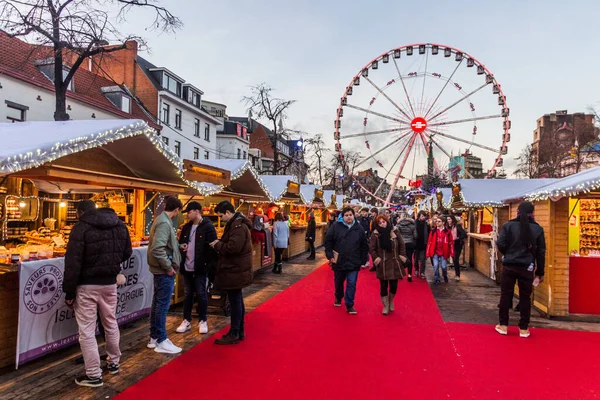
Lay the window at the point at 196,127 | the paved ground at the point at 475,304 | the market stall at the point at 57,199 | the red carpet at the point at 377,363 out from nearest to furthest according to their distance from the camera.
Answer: the red carpet at the point at 377,363 → the market stall at the point at 57,199 → the paved ground at the point at 475,304 → the window at the point at 196,127

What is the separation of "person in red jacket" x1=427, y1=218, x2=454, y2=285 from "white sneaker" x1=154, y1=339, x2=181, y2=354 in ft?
24.5

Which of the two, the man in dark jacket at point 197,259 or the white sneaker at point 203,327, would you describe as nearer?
the man in dark jacket at point 197,259

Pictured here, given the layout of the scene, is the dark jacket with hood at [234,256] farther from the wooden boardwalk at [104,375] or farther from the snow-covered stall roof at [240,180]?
the snow-covered stall roof at [240,180]

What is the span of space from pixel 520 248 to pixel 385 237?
7.11 feet

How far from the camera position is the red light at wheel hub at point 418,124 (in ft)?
81.0

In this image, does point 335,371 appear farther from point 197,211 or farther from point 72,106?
point 72,106

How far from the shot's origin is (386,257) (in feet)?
24.8

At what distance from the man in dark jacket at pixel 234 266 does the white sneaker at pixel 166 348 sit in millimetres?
532

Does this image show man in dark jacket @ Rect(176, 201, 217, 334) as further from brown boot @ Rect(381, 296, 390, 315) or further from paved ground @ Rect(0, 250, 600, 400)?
brown boot @ Rect(381, 296, 390, 315)

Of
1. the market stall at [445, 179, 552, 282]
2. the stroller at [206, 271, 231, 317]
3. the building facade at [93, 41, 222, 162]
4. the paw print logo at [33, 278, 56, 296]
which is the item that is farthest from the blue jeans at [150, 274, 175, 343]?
the building facade at [93, 41, 222, 162]

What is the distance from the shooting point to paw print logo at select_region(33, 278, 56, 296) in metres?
4.80

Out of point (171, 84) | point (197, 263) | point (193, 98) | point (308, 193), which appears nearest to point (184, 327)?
point (197, 263)

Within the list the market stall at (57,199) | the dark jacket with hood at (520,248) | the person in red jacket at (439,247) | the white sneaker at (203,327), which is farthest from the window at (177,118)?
the dark jacket with hood at (520,248)

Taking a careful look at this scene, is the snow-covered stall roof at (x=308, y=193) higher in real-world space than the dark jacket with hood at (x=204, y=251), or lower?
higher
